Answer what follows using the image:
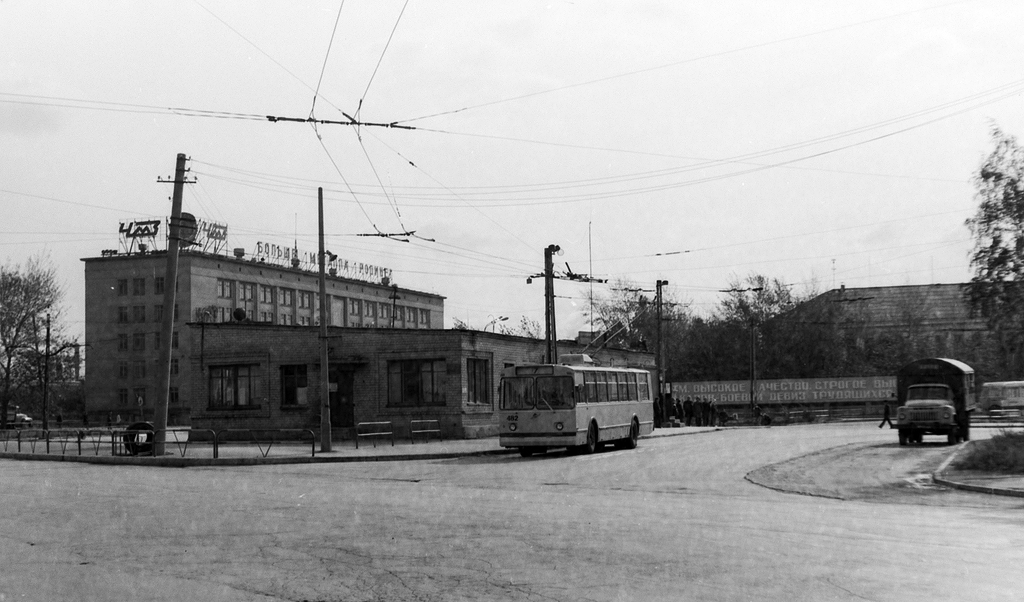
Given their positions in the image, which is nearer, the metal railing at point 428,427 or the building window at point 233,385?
the metal railing at point 428,427

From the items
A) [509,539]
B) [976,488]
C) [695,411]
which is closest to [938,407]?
[976,488]

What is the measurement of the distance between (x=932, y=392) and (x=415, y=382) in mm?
20008

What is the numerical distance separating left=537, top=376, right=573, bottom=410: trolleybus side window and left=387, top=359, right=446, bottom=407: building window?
1235cm

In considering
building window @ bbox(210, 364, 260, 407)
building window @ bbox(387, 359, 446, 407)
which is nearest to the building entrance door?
building window @ bbox(387, 359, 446, 407)

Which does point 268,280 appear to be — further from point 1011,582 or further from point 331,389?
point 1011,582

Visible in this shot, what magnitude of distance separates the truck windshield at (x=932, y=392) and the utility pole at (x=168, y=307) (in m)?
23.5

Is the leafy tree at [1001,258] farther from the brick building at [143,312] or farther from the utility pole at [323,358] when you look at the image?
the brick building at [143,312]

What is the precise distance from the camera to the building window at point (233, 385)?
4488 cm

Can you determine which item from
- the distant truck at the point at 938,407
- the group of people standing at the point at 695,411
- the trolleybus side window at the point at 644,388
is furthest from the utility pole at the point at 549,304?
the group of people standing at the point at 695,411

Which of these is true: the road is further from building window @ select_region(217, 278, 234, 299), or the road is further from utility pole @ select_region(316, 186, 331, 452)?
building window @ select_region(217, 278, 234, 299)

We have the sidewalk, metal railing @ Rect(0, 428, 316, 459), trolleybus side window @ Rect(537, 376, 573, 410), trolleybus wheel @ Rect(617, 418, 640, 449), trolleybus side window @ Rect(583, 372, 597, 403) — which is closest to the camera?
the sidewalk

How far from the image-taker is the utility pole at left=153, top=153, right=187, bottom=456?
3092 centimetres

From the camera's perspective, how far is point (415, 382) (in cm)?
4306

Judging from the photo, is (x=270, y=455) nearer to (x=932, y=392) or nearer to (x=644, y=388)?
(x=644, y=388)
